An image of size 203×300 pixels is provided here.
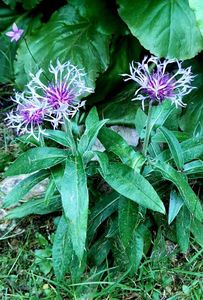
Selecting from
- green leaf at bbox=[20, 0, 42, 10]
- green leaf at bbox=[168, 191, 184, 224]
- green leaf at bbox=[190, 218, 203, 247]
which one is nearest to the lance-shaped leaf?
green leaf at bbox=[168, 191, 184, 224]

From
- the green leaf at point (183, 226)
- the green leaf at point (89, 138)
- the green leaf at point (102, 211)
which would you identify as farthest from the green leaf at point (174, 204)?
the green leaf at point (89, 138)

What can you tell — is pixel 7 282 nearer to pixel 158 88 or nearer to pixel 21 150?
pixel 21 150

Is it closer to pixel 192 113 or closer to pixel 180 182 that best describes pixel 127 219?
pixel 180 182

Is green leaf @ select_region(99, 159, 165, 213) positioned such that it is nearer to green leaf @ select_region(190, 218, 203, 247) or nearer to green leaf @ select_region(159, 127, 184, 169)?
green leaf @ select_region(159, 127, 184, 169)

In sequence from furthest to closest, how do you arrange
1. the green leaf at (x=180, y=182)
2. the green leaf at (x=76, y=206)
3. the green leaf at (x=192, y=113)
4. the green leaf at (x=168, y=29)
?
the green leaf at (x=192, y=113) → the green leaf at (x=168, y=29) → the green leaf at (x=180, y=182) → the green leaf at (x=76, y=206)

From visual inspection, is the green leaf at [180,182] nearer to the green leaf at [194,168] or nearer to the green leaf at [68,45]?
the green leaf at [194,168]

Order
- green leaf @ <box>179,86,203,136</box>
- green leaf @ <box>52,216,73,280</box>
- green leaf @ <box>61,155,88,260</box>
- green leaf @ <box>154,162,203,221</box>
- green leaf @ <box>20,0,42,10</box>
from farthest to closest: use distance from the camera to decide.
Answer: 1. green leaf @ <box>20,0,42,10</box>
2. green leaf @ <box>179,86,203,136</box>
3. green leaf @ <box>52,216,73,280</box>
4. green leaf @ <box>154,162,203,221</box>
5. green leaf @ <box>61,155,88,260</box>

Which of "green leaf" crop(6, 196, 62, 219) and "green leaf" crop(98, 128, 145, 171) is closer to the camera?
"green leaf" crop(98, 128, 145, 171)
